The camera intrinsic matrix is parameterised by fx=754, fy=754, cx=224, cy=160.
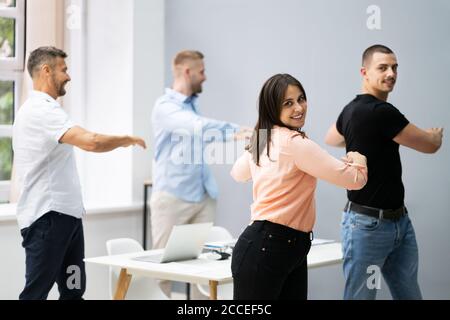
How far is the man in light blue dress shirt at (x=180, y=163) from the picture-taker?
4734 mm

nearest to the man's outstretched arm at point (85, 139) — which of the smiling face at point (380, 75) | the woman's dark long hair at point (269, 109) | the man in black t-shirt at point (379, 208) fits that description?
the woman's dark long hair at point (269, 109)

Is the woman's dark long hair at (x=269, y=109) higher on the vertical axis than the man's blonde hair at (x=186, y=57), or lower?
lower

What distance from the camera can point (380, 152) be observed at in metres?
Result: 3.20

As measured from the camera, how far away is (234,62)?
16.7ft

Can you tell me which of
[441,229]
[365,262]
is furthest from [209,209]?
[365,262]

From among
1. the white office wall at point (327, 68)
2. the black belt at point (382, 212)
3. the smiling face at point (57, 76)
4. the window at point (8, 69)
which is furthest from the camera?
the window at point (8, 69)

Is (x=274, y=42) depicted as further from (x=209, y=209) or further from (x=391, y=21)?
(x=209, y=209)

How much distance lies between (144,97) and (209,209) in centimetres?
97

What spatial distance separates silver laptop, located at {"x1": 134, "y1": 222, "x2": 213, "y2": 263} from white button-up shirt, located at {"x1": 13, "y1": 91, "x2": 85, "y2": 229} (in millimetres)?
466

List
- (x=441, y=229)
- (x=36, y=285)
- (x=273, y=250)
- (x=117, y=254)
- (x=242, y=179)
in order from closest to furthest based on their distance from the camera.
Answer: (x=273, y=250)
(x=242, y=179)
(x=36, y=285)
(x=117, y=254)
(x=441, y=229)

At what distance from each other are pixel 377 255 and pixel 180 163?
1889 mm
